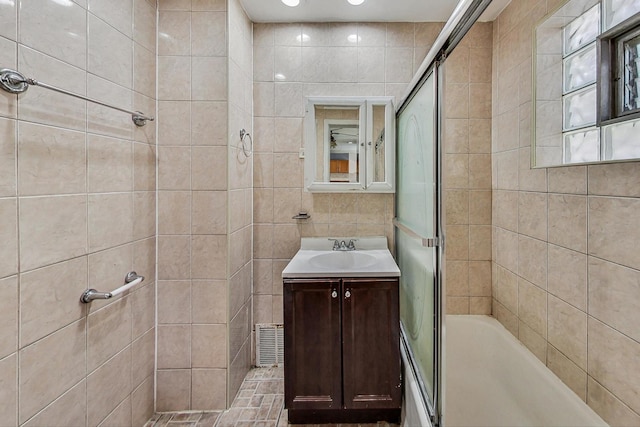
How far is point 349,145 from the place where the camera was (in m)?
2.17

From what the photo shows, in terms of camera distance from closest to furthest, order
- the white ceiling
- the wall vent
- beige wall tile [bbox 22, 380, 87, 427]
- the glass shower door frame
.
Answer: beige wall tile [bbox 22, 380, 87, 427], the glass shower door frame, the white ceiling, the wall vent

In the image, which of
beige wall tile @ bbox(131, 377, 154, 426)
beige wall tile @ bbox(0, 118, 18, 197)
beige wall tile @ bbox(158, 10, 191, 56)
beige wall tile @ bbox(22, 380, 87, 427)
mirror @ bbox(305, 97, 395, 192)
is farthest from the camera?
mirror @ bbox(305, 97, 395, 192)

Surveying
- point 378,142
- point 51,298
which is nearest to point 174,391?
point 51,298

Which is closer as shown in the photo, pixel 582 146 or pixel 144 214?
pixel 582 146

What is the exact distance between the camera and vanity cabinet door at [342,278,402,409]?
5.43 ft

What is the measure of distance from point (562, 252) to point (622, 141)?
582mm

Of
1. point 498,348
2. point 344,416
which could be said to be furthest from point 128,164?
point 498,348

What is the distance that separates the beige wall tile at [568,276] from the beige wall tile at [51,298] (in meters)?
2.22

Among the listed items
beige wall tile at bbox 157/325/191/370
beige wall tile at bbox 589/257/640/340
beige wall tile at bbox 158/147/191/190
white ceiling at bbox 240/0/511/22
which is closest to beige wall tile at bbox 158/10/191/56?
white ceiling at bbox 240/0/511/22

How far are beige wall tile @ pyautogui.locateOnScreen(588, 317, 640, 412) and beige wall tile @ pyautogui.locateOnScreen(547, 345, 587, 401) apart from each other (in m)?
0.08

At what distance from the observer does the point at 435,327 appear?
1253mm

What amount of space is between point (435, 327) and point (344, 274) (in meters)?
0.56

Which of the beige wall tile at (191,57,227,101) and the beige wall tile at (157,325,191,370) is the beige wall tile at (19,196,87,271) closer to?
the beige wall tile at (157,325,191,370)

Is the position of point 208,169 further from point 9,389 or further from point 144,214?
point 9,389
